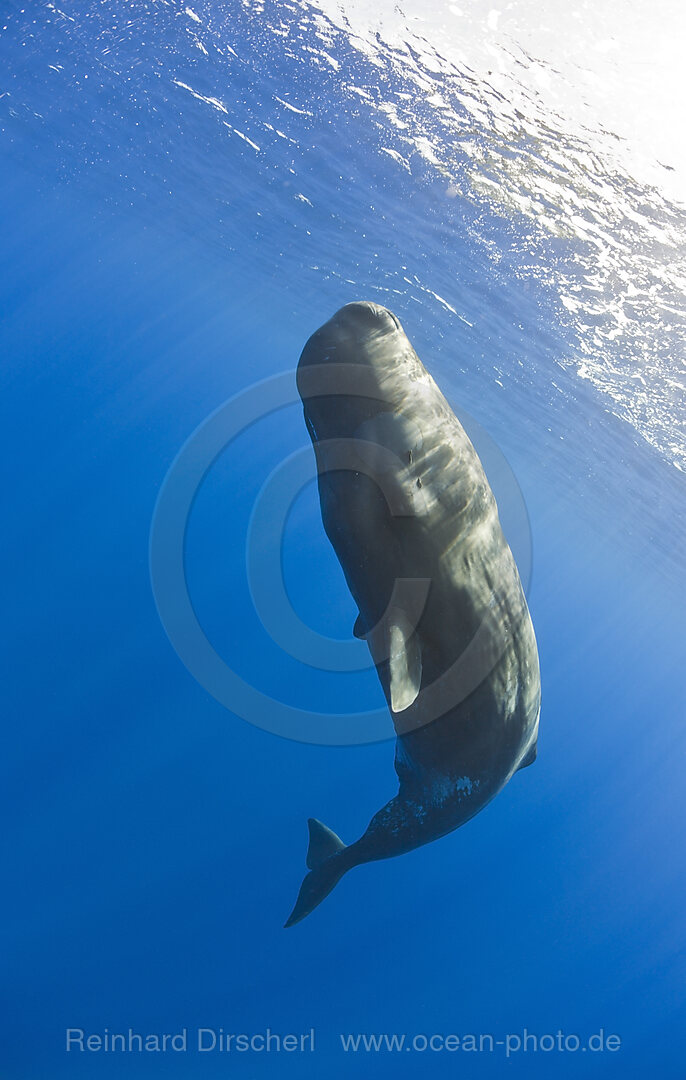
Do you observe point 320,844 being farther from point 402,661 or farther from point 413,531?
point 413,531

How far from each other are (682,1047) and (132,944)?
4724cm

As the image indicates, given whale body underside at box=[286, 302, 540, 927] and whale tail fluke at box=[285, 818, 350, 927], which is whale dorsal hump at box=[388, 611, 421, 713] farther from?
whale tail fluke at box=[285, 818, 350, 927]

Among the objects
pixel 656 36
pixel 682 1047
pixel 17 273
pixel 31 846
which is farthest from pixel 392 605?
pixel 17 273

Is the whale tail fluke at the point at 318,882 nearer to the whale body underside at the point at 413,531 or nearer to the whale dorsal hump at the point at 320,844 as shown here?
the whale dorsal hump at the point at 320,844

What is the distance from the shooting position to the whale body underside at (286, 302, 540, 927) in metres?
3.42

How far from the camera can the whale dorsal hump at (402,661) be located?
126 inches

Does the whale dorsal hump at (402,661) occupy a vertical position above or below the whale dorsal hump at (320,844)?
above

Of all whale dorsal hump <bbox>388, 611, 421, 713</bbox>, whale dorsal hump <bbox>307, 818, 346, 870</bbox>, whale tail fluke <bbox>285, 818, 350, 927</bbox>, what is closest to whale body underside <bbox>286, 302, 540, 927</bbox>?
whale dorsal hump <bbox>388, 611, 421, 713</bbox>

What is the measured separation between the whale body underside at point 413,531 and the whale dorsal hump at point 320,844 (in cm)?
266

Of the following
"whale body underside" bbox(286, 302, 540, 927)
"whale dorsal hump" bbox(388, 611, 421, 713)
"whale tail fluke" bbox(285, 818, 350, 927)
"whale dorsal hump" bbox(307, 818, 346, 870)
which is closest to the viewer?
"whale dorsal hump" bbox(388, 611, 421, 713)

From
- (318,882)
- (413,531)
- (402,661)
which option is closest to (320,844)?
(318,882)

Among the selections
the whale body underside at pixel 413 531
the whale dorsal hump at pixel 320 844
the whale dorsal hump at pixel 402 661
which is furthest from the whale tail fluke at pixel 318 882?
the whale dorsal hump at pixel 402 661

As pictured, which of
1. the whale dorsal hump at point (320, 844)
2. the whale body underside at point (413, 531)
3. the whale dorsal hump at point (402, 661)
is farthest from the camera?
the whale dorsal hump at point (320, 844)

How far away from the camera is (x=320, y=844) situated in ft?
20.8
